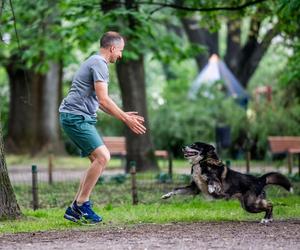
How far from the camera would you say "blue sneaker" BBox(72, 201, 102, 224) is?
32.8 feet

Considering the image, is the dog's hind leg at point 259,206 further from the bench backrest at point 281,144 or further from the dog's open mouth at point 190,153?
the bench backrest at point 281,144

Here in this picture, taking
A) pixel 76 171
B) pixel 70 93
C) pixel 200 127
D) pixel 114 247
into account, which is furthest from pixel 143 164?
pixel 114 247

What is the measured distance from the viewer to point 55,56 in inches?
836

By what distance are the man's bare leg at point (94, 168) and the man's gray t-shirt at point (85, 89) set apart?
0.47m

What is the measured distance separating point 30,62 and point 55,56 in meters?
0.93

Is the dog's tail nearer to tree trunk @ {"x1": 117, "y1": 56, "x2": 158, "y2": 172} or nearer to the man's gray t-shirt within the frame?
the man's gray t-shirt

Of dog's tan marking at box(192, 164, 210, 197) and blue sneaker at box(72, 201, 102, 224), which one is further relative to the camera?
dog's tan marking at box(192, 164, 210, 197)

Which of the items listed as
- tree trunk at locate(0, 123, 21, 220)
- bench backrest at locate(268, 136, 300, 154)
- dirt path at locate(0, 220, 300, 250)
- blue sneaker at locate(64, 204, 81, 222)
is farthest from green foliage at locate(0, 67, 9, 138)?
dirt path at locate(0, 220, 300, 250)

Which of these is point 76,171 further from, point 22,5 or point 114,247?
point 114,247

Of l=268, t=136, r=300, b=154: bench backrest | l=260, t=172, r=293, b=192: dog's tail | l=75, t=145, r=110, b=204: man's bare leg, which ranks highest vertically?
l=75, t=145, r=110, b=204: man's bare leg

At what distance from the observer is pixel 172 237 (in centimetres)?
888

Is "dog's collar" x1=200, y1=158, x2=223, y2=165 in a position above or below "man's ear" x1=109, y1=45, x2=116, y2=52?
below

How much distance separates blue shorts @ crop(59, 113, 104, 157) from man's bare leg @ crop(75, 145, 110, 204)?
0.08 m

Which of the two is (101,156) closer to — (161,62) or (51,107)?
(161,62)
